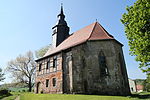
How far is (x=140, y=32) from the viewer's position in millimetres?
9789

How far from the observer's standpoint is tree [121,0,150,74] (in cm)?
955

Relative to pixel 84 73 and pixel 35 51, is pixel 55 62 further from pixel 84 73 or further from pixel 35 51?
pixel 35 51

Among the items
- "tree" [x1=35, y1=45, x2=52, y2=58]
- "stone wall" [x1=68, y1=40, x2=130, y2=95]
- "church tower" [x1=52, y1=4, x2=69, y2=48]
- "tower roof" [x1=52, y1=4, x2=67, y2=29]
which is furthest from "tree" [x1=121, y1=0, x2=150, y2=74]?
"tree" [x1=35, y1=45, x2=52, y2=58]

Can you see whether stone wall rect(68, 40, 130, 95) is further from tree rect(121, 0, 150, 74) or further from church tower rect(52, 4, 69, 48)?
church tower rect(52, 4, 69, 48)

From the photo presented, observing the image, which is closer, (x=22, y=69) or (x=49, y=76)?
(x=49, y=76)

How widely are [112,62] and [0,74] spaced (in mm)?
34138

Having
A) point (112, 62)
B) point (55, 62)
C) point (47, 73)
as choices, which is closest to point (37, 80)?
point (47, 73)

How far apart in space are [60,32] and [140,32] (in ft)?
56.8

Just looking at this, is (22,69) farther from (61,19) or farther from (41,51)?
(61,19)

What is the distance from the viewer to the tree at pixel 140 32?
9.55m

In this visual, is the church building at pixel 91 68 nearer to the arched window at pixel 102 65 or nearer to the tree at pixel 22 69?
the arched window at pixel 102 65

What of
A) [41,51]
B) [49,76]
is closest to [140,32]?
[49,76]

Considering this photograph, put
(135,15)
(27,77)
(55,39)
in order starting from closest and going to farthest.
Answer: (135,15) < (55,39) < (27,77)

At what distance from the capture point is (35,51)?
3641 centimetres
